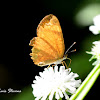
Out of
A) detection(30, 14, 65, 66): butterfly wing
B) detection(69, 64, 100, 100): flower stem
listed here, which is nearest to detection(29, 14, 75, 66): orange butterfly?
detection(30, 14, 65, 66): butterfly wing

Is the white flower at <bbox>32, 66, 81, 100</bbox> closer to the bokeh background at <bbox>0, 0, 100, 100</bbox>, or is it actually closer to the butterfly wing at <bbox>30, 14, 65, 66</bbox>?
the butterfly wing at <bbox>30, 14, 65, 66</bbox>

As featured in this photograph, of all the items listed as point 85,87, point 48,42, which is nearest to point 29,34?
point 48,42

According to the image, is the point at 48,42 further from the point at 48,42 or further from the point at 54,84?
the point at 54,84

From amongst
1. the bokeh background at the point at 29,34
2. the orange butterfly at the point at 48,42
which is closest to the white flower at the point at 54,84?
the orange butterfly at the point at 48,42

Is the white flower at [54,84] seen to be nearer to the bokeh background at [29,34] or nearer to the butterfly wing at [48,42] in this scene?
the butterfly wing at [48,42]

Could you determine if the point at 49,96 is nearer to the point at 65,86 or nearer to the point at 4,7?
the point at 65,86

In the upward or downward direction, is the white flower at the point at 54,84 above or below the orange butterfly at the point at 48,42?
below
